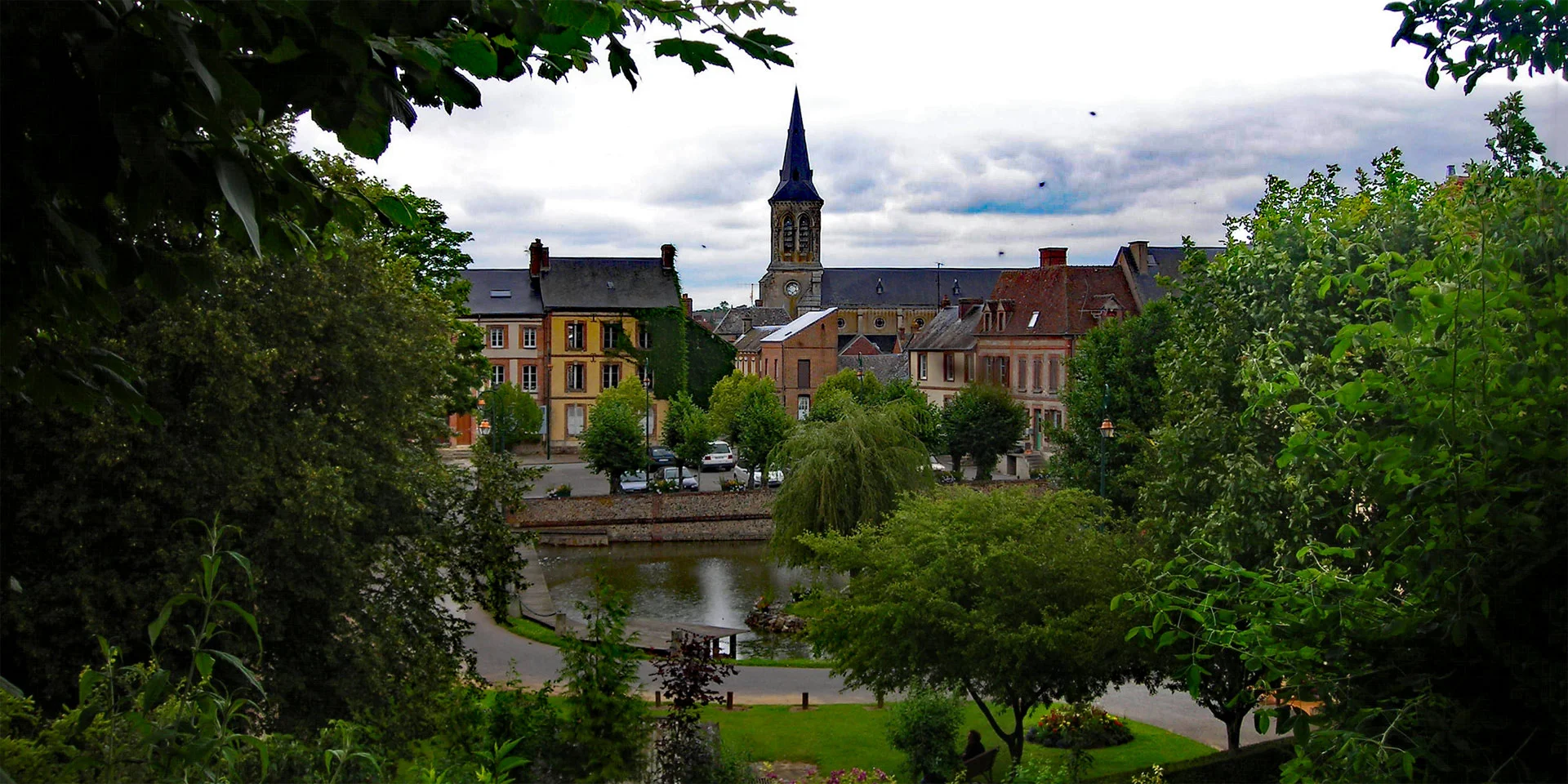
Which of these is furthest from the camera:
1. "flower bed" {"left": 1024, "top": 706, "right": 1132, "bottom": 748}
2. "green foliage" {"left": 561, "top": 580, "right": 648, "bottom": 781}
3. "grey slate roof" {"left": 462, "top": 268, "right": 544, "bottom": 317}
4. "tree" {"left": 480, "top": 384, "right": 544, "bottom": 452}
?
"grey slate roof" {"left": 462, "top": 268, "right": 544, "bottom": 317}

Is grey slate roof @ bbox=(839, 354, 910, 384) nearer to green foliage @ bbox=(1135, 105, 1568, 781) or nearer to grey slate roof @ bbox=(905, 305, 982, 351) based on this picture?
grey slate roof @ bbox=(905, 305, 982, 351)

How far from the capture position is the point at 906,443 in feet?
94.2

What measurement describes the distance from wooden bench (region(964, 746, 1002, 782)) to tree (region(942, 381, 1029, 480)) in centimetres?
3094

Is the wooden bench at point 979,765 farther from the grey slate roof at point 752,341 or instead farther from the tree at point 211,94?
the grey slate roof at point 752,341

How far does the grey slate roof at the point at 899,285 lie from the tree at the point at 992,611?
93.4 metres

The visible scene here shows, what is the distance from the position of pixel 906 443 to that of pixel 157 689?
26.3 m

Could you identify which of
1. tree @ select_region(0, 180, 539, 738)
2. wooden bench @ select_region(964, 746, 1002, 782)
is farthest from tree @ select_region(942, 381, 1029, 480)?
tree @ select_region(0, 180, 539, 738)

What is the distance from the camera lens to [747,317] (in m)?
101

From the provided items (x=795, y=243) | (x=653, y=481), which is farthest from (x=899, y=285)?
(x=653, y=481)

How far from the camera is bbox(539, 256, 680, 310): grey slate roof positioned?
5453 centimetres

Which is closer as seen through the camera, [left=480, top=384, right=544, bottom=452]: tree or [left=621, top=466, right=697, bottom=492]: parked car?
[left=621, top=466, right=697, bottom=492]: parked car

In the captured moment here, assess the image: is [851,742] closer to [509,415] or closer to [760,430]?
[760,430]

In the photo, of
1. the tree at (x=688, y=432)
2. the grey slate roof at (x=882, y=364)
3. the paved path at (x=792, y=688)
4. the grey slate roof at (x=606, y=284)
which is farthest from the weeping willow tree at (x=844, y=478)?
the grey slate roof at (x=882, y=364)

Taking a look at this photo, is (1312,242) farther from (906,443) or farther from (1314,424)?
(906,443)
